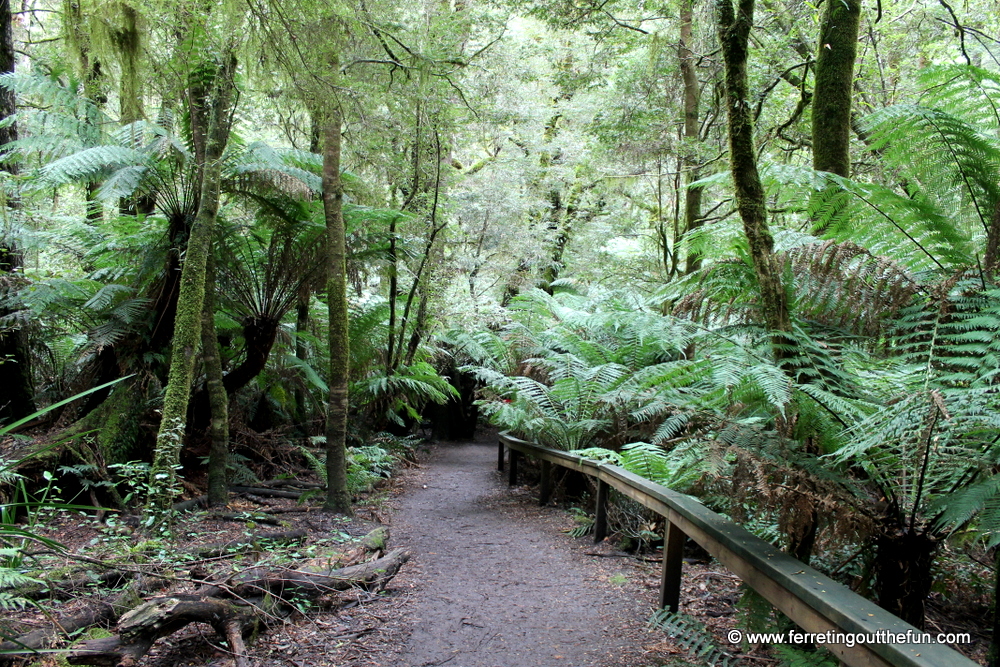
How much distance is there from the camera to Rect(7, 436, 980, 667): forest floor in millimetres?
2615

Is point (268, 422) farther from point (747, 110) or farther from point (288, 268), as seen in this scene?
point (747, 110)

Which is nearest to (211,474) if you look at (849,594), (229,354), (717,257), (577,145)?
(229,354)

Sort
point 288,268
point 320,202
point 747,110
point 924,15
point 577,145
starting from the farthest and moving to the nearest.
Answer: point 577,145
point 924,15
point 320,202
point 288,268
point 747,110

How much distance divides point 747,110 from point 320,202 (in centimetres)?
431

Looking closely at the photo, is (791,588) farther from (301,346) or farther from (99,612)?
(301,346)

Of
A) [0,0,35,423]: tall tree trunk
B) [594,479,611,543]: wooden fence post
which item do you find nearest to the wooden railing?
[594,479,611,543]: wooden fence post

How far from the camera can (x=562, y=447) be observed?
589 cm

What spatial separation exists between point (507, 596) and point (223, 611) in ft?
5.16

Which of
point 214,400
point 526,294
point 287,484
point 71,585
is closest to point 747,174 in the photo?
point 71,585

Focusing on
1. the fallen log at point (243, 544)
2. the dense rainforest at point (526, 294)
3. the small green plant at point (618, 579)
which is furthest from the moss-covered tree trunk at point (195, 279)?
the small green plant at point (618, 579)

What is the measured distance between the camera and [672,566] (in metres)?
2.98

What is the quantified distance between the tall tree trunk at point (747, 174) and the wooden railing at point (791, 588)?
2.74 ft

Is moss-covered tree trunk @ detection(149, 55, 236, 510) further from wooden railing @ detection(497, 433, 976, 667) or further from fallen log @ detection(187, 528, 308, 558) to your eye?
wooden railing @ detection(497, 433, 976, 667)

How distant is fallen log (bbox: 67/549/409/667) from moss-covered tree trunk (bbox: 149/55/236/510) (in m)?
1.11
